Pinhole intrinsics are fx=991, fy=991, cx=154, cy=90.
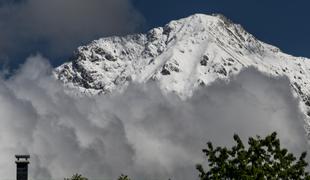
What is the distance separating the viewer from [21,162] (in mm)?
105812

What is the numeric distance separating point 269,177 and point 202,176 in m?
4.70

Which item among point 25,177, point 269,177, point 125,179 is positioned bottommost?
point 269,177

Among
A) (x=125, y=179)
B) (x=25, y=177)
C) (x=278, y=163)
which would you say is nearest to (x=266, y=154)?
(x=278, y=163)

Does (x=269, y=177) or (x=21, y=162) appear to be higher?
(x=21, y=162)

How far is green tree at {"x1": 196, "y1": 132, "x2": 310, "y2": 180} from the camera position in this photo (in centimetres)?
6294

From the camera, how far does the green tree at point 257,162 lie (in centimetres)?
6294

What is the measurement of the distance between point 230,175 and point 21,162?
46.7 metres

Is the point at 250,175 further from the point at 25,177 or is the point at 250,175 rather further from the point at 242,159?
the point at 25,177

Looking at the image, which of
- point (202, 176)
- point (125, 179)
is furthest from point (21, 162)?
point (202, 176)

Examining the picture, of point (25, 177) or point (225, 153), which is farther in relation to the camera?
point (25, 177)

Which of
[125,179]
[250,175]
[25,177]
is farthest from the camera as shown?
[125,179]

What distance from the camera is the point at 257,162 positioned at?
6347cm

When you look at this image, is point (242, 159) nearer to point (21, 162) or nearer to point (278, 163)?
point (278, 163)

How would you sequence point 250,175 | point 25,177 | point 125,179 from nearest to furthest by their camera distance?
1. point 250,175
2. point 25,177
3. point 125,179
